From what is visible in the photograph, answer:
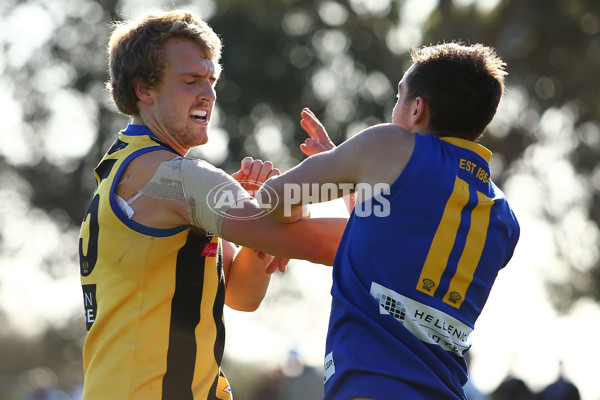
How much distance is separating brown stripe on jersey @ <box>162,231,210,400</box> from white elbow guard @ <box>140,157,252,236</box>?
17 cm

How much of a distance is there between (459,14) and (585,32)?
2.58 meters

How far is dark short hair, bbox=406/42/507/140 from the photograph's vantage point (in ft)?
12.0

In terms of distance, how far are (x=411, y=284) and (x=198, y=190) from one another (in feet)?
3.31

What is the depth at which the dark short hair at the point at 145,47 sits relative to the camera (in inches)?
165

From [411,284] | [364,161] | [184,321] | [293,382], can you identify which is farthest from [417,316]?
[293,382]

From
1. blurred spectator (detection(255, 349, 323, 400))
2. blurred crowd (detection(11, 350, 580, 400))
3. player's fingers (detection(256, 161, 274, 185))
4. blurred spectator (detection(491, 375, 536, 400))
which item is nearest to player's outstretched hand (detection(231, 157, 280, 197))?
player's fingers (detection(256, 161, 274, 185))

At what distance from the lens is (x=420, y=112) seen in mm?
3666

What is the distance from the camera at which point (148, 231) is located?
12.5ft

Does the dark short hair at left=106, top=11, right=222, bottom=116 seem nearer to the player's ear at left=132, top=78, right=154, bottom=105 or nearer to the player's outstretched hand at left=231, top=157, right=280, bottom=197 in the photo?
the player's ear at left=132, top=78, right=154, bottom=105

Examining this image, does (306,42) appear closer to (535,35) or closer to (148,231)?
(535,35)

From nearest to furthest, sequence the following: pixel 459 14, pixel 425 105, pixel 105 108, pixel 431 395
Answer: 1. pixel 431 395
2. pixel 425 105
3. pixel 459 14
4. pixel 105 108

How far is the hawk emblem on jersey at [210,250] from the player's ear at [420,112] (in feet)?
3.50

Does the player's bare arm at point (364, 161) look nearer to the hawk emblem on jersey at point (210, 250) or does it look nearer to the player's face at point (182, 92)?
the hawk emblem on jersey at point (210, 250)

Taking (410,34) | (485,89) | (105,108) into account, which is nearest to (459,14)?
(410,34)
